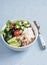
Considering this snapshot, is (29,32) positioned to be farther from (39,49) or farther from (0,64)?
(0,64)

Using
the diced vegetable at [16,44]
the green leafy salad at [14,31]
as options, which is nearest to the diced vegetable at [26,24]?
the green leafy salad at [14,31]

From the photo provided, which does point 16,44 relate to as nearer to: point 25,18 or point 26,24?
point 26,24

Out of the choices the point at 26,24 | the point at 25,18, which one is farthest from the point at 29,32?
the point at 25,18

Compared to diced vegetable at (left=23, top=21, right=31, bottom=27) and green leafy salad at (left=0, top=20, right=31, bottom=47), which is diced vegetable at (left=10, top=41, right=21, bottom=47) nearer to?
green leafy salad at (left=0, top=20, right=31, bottom=47)

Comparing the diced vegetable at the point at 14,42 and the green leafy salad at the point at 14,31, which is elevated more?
the green leafy salad at the point at 14,31

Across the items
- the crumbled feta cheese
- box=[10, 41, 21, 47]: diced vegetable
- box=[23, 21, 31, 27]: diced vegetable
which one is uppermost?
box=[23, 21, 31, 27]: diced vegetable

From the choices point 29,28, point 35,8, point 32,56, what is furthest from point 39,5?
point 32,56

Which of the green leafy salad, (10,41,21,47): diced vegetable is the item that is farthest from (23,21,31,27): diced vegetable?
(10,41,21,47): diced vegetable

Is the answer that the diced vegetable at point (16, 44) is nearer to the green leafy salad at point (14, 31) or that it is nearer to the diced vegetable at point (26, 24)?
the green leafy salad at point (14, 31)
